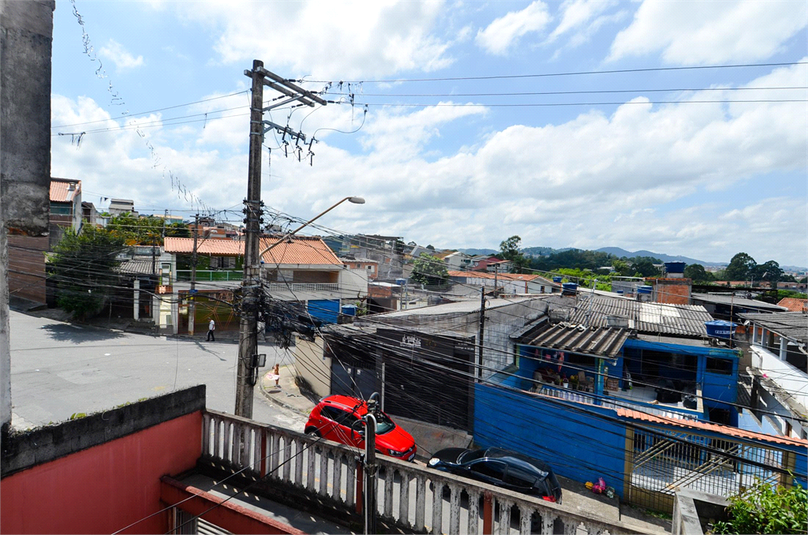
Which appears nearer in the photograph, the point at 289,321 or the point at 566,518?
the point at 566,518

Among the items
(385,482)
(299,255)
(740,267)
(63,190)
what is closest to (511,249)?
(740,267)

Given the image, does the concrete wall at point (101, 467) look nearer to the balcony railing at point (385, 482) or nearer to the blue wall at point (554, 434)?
the balcony railing at point (385, 482)

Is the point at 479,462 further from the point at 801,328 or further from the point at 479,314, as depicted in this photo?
the point at 801,328

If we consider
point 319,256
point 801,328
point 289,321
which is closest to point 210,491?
point 289,321

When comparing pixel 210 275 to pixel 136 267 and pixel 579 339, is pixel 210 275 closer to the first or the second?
pixel 136 267

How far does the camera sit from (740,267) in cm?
7075

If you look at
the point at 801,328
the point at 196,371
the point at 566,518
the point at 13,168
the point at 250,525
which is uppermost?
the point at 13,168

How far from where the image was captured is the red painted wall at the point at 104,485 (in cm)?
462

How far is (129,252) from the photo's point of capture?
26.7 metres

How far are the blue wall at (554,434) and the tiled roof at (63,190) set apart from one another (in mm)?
32165

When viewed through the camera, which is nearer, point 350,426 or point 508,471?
point 508,471

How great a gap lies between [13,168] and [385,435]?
9.14 m

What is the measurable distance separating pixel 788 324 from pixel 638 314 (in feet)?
24.1

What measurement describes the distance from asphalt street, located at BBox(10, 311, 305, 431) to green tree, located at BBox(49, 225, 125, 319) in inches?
59.7
